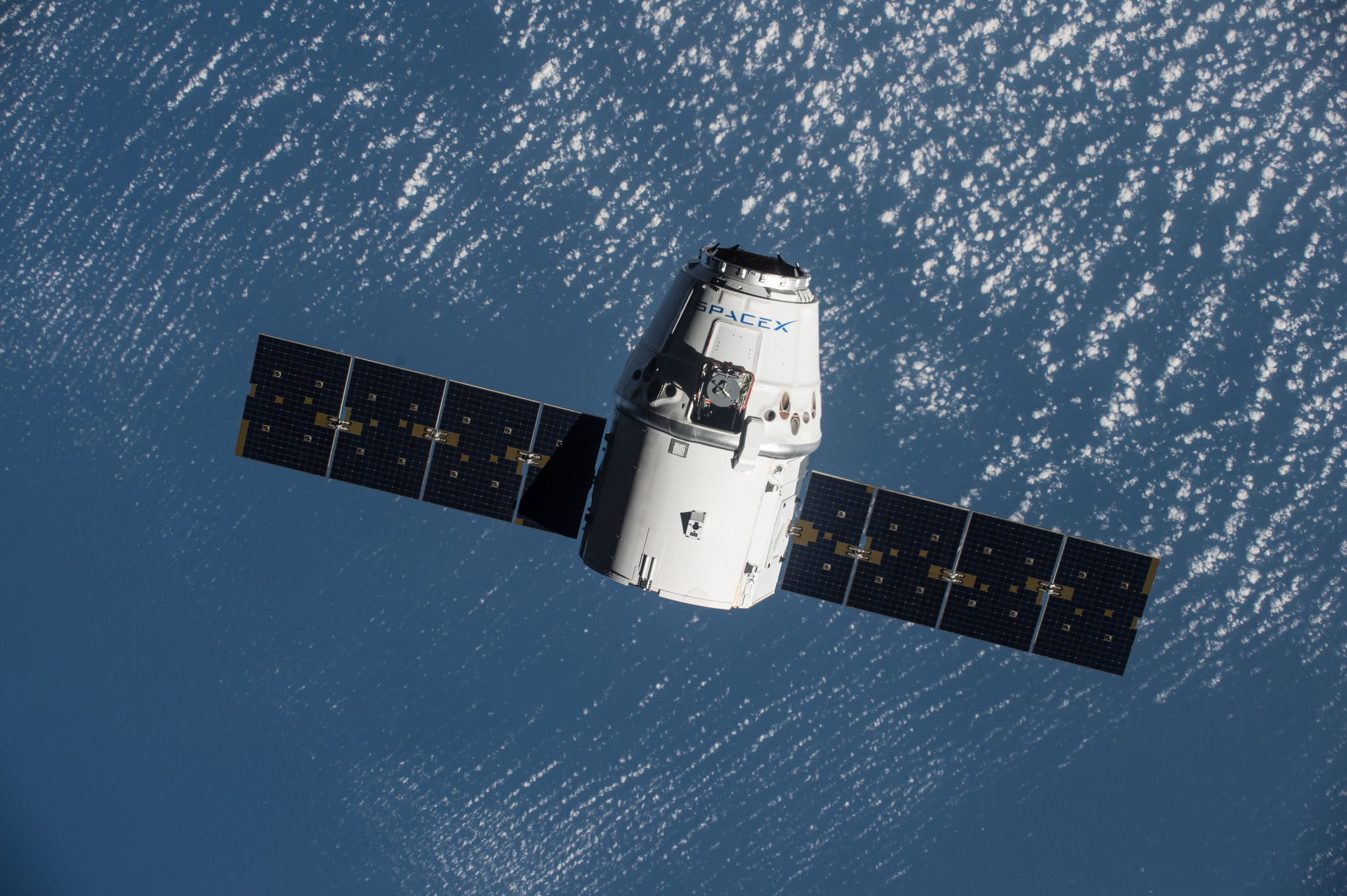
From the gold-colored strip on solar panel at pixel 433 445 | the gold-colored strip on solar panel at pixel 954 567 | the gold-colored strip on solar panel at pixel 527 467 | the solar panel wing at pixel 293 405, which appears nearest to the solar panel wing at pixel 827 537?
the gold-colored strip on solar panel at pixel 954 567

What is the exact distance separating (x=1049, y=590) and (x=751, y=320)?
16.2 ft

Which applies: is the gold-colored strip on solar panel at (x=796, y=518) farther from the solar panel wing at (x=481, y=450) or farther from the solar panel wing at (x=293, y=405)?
the solar panel wing at (x=293, y=405)

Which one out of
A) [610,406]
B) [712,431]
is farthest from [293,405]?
[712,431]

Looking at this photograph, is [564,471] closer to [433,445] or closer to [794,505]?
[433,445]

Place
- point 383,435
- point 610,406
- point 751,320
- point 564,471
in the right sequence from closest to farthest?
point 751,320 → point 564,471 → point 383,435 → point 610,406

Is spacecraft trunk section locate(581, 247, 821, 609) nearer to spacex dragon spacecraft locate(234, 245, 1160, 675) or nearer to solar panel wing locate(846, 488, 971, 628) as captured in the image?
spacex dragon spacecraft locate(234, 245, 1160, 675)

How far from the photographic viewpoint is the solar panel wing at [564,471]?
7762mm

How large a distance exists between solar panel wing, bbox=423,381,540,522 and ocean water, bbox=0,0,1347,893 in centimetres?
148

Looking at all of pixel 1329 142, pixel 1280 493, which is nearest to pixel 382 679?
pixel 1280 493

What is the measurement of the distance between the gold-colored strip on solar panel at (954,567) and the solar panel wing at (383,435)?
604 centimetres

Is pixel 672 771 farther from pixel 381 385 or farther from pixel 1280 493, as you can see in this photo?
pixel 1280 493

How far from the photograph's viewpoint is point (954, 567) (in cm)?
806

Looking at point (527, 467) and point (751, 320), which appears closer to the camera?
point (751, 320)

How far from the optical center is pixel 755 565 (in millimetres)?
6531
